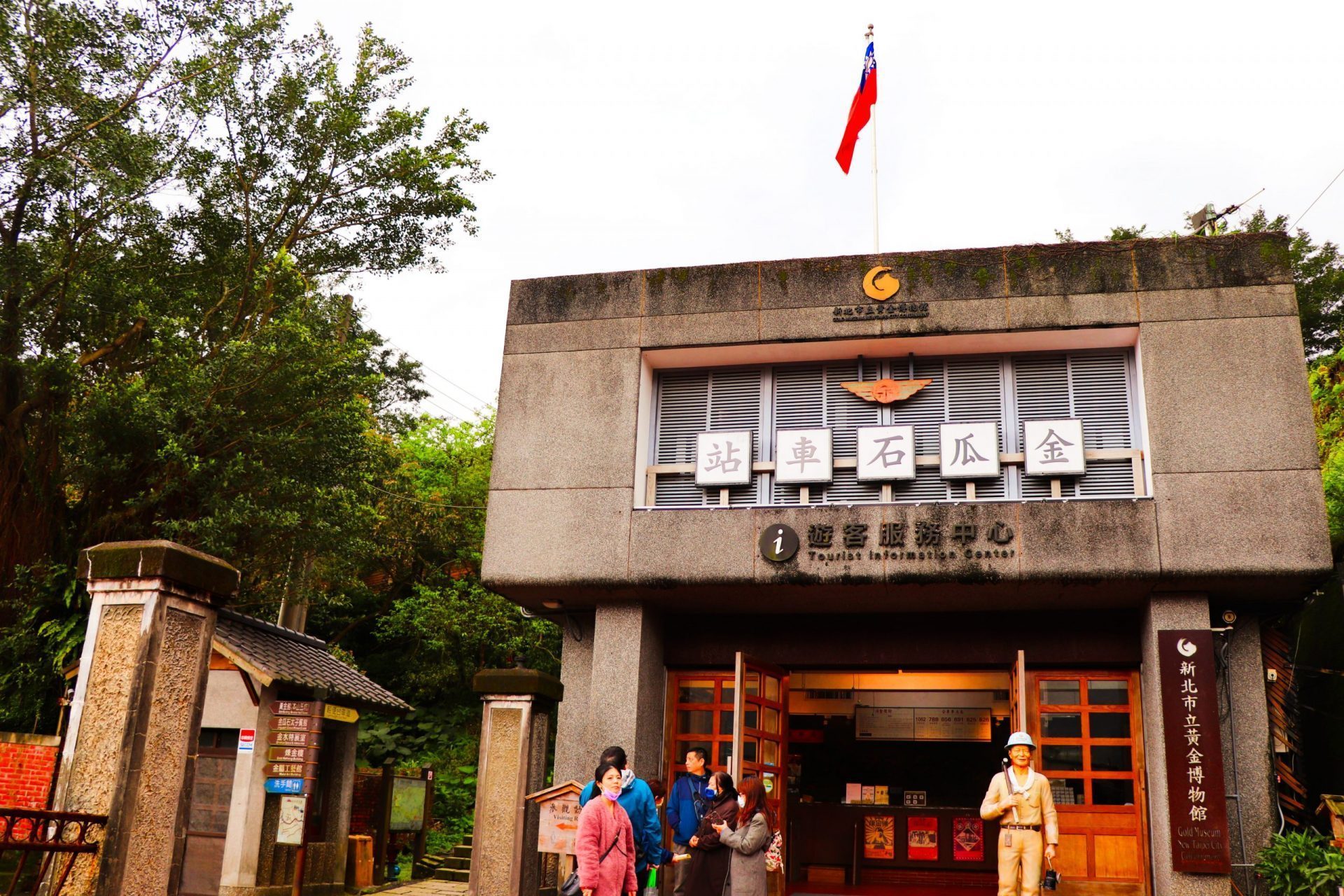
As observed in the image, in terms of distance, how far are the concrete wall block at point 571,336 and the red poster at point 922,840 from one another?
A: 6.76m

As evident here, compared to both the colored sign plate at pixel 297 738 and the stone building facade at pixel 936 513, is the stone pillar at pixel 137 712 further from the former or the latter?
the colored sign plate at pixel 297 738

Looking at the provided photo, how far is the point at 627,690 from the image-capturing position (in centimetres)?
1138

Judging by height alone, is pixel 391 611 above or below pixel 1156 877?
above

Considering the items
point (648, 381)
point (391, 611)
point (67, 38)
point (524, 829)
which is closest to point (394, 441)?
point (391, 611)

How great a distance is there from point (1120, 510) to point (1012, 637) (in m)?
2.12

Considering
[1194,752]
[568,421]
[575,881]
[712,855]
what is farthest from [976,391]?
[575,881]

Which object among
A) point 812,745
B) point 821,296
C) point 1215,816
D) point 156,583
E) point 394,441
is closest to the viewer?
point 156,583

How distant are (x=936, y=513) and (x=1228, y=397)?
2.95 meters

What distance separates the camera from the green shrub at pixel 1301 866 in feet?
29.3

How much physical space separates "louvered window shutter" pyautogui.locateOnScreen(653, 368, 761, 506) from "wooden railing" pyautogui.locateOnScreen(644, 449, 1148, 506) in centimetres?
7

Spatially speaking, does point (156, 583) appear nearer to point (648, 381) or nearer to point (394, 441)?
point (648, 381)

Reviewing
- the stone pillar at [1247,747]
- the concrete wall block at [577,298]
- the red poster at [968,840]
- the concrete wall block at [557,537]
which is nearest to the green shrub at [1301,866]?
the stone pillar at [1247,747]

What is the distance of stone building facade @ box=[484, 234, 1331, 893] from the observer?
10.2m

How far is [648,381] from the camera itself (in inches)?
484
